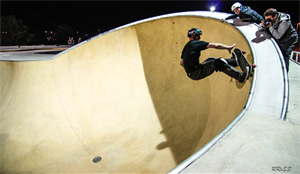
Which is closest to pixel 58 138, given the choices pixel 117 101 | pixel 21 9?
pixel 117 101

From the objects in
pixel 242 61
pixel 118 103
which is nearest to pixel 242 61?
pixel 242 61

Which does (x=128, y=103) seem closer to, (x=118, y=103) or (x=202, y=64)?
(x=118, y=103)

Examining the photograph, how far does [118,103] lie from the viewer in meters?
5.59

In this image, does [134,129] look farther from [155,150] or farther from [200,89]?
[200,89]

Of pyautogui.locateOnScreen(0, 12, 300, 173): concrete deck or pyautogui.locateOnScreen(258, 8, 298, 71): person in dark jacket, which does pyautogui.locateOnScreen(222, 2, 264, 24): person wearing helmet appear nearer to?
pyautogui.locateOnScreen(0, 12, 300, 173): concrete deck

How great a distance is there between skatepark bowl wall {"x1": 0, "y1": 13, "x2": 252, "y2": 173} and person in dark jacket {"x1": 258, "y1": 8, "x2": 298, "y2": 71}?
734mm

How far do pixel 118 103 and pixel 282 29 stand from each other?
214 inches

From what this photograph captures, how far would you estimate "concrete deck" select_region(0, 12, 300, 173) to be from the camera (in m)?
3.04

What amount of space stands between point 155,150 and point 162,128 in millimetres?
825

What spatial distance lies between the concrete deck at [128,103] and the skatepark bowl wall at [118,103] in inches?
1.3

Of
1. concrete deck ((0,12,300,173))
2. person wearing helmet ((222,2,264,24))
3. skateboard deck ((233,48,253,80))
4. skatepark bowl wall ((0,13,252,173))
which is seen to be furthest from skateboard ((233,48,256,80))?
person wearing helmet ((222,2,264,24))

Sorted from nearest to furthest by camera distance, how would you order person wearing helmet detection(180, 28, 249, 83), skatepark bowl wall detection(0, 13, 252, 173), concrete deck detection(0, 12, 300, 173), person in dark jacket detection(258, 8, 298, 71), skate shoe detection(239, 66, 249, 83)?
skate shoe detection(239, 66, 249, 83)
person wearing helmet detection(180, 28, 249, 83)
concrete deck detection(0, 12, 300, 173)
person in dark jacket detection(258, 8, 298, 71)
skatepark bowl wall detection(0, 13, 252, 173)

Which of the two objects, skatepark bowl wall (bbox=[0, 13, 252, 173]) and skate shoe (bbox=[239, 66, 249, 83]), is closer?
skate shoe (bbox=[239, 66, 249, 83])

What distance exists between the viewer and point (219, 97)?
401 centimetres
